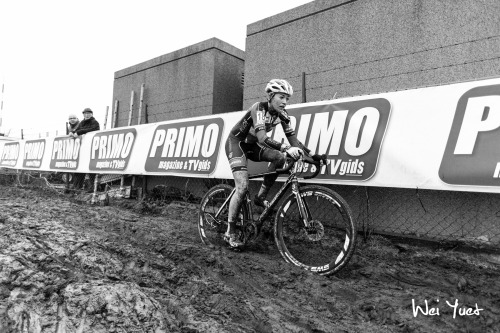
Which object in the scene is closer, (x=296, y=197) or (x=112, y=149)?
(x=296, y=197)

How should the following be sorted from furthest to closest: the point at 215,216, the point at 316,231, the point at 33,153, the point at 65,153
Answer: the point at 33,153 → the point at 65,153 → the point at 215,216 → the point at 316,231

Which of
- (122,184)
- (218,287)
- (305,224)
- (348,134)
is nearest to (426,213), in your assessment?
(348,134)

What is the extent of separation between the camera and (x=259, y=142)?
3912 mm

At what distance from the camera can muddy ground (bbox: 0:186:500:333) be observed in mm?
2215

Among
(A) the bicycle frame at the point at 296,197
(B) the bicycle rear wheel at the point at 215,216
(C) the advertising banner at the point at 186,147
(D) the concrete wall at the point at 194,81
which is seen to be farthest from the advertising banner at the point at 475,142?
(D) the concrete wall at the point at 194,81

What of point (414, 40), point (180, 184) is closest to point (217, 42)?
point (180, 184)

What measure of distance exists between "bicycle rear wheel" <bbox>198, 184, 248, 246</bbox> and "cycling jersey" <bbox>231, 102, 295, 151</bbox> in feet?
2.64

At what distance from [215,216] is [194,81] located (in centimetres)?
617

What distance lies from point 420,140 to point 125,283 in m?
3.60

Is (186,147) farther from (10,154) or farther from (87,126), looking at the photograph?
(10,154)

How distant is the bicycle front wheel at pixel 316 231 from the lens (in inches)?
131

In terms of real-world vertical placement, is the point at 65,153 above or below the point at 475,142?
above

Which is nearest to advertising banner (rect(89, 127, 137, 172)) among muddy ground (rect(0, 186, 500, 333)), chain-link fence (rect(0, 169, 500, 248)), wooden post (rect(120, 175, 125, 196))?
wooden post (rect(120, 175, 125, 196))
